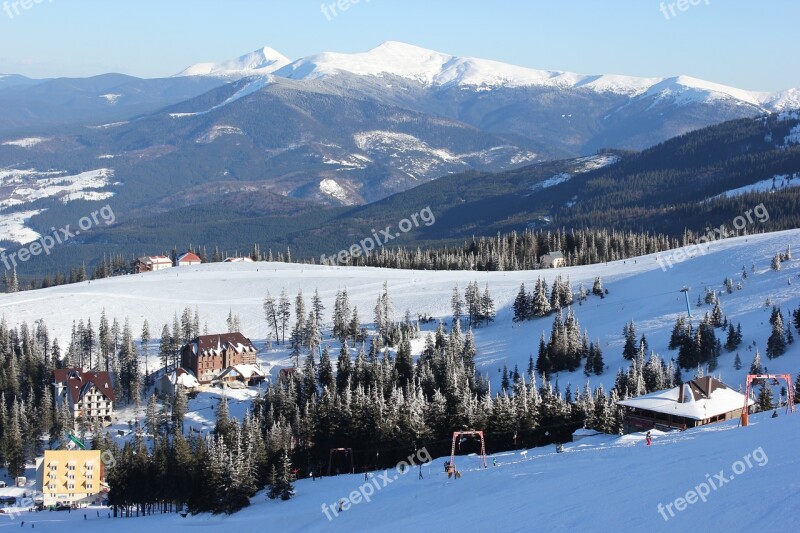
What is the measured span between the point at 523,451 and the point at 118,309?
9018 cm

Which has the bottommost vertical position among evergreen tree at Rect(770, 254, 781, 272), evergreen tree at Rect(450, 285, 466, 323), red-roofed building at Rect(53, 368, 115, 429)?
red-roofed building at Rect(53, 368, 115, 429)

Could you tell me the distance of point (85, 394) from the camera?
325 feet

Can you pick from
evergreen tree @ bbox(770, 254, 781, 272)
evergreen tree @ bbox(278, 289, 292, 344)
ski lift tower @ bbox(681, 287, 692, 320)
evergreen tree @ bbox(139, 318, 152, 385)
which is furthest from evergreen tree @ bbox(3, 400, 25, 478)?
evergreen tree @ bbox(770, 254, 781, 272)

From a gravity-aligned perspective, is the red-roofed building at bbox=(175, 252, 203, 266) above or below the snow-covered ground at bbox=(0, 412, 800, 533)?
above

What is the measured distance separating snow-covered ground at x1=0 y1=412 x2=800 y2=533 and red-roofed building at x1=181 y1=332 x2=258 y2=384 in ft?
145

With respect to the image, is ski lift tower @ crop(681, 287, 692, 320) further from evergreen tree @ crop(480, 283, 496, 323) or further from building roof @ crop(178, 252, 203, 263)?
building roof @ crop(178, 252, 203, 263)

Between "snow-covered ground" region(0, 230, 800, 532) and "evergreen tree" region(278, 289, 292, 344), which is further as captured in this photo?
"evergreen tree" region(278, 289, 292, 344)

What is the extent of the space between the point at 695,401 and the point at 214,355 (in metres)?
60.7

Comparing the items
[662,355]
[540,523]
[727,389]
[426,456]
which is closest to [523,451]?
[426,456]

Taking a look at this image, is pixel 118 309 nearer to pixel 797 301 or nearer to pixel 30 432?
pixel 30 432

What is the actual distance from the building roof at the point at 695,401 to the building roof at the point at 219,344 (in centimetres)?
5657

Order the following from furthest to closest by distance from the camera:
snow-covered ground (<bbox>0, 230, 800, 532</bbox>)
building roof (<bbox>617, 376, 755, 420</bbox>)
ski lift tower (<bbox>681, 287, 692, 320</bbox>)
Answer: ski lift tower (<bbox>681, 287, 692, 320</bbox>), building roof (<bbox>617, 376, 755, 420</bbox>), snow-covered ground (<bbox>0, 230, 800, 532</bbox>)

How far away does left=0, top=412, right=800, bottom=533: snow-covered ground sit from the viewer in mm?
32375

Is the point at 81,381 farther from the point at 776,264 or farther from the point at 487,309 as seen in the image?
the point at 776,264
